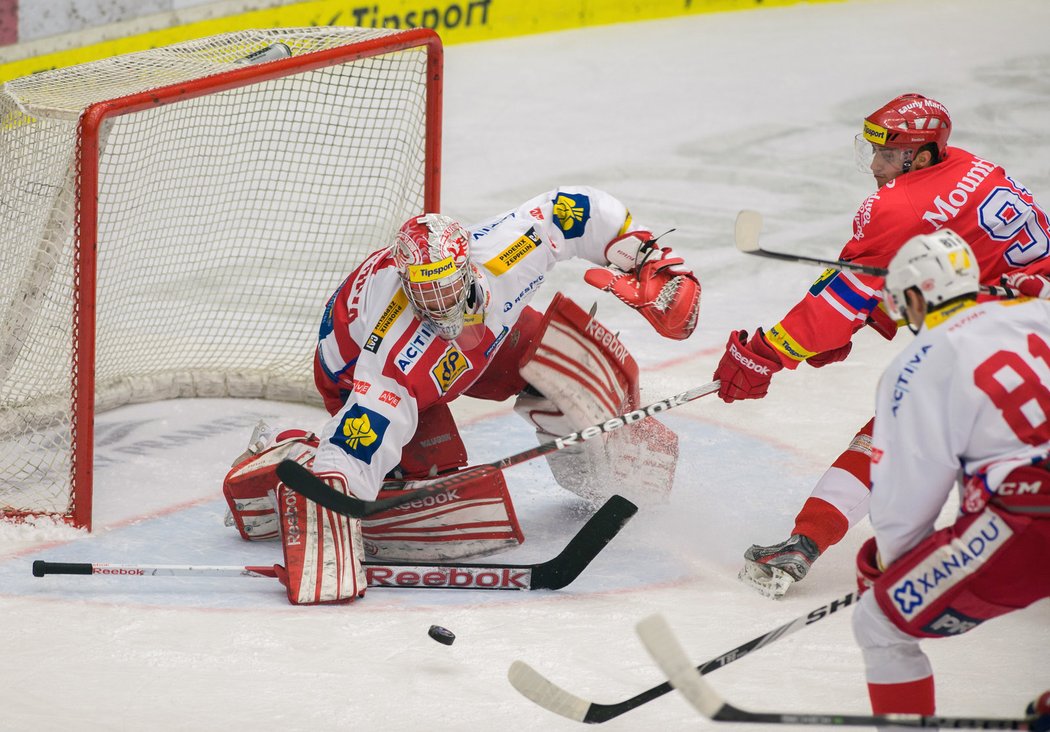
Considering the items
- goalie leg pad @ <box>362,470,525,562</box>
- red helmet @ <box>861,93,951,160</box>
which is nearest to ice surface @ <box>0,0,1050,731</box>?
goalie leg pad @ <box>362,470,525,562</box>

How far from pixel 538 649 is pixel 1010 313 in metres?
1.29

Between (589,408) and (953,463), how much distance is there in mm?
1602

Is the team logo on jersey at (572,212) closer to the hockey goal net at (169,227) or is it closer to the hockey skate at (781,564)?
the hockey goal net at (169,227)

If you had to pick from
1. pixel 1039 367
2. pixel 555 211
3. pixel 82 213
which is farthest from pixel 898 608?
pixel 82 213

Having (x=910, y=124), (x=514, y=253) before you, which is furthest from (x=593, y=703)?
(x=910, y=124)

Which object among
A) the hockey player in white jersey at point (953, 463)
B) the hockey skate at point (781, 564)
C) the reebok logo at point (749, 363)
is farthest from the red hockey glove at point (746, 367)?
the hockey player in white jersey at point (953, 463)

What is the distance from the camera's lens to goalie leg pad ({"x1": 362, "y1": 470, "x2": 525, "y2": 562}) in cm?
361

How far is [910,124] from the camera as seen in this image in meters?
3.48

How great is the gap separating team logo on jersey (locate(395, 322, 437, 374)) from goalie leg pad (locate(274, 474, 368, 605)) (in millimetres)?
307

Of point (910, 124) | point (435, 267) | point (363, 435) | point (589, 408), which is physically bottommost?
point (589, 408)

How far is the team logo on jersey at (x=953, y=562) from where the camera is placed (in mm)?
2283

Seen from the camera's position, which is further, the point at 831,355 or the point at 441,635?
the point at 831,355

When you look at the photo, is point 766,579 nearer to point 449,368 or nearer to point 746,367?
point 746,367

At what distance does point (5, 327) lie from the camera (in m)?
4.04
